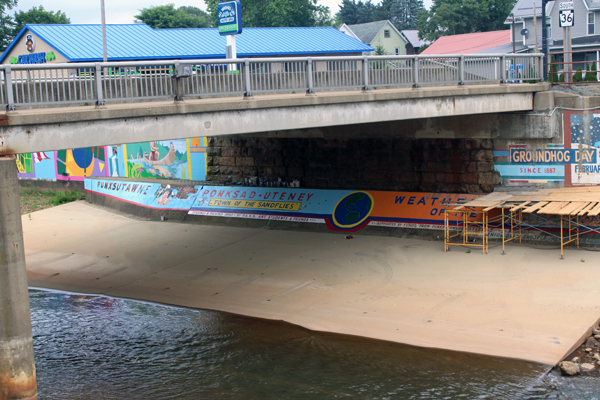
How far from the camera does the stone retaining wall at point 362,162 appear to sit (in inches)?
751

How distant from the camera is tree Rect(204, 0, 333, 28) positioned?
5950 cm

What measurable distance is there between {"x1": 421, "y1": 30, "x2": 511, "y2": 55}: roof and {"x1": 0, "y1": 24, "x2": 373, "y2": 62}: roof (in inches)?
613

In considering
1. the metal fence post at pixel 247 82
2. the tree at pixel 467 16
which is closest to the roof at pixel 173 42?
the metal fence post at pixel 247 82

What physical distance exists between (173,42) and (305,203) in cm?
1657

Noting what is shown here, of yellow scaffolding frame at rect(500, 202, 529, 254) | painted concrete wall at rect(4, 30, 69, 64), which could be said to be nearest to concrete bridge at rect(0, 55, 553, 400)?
yellow scaffolding frame at rect(500, 202, 529, 254)

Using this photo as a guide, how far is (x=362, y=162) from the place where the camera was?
2100 cm

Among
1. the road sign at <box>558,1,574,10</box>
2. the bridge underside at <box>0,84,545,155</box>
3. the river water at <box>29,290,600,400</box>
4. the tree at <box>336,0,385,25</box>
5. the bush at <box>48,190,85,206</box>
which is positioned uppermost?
the tree at <box>336,0,385,25</box>

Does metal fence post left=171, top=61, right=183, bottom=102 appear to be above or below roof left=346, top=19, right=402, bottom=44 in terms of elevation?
below

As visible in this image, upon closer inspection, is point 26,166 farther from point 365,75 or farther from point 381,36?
point 381,36

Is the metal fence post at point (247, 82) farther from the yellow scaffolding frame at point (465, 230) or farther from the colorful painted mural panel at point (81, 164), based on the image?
the colorful painted mural panel at point (81, 164)

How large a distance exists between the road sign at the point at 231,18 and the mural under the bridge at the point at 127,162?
8.81 m

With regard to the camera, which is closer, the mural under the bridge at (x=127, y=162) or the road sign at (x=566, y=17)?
the road sign at (x=566, y=17)

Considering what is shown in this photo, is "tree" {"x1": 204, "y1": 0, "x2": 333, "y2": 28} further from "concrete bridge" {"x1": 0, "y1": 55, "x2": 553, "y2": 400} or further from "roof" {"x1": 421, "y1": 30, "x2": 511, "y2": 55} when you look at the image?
"concrete bridge" {"x1": 0, "y1": 55, "x2": 553, "y2": 400}

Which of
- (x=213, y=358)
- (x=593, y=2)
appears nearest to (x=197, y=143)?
(x=213, y=358)
